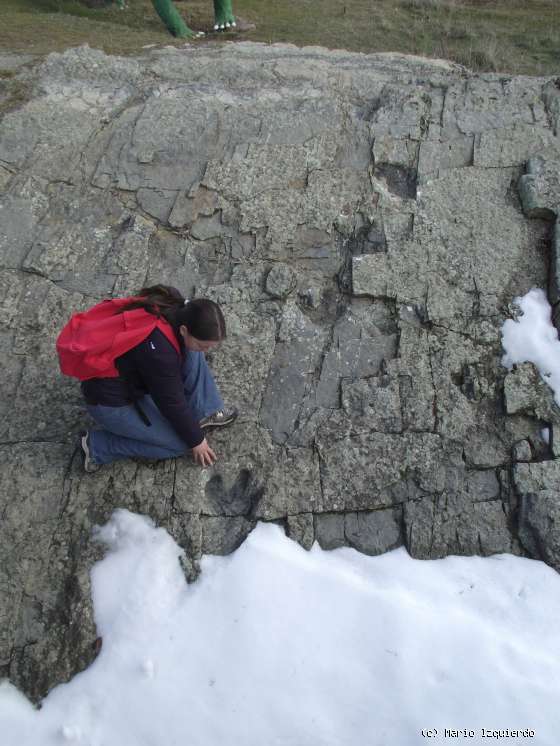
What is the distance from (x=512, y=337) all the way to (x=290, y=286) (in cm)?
158

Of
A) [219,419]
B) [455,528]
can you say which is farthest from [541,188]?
[219,419]

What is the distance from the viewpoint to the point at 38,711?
286 cm

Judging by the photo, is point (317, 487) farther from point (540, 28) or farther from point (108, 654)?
point (540, 28)

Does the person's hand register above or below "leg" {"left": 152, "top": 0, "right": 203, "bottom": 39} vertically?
below

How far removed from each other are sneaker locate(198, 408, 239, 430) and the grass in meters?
6.16

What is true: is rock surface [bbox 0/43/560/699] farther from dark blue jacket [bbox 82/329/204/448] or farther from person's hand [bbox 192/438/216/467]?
dark blue jacket [bbox 82/329/204/448]

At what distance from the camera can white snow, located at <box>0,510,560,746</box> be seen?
2.71 meters

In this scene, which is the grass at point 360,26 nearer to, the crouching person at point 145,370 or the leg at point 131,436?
the crouching person at point 145,370

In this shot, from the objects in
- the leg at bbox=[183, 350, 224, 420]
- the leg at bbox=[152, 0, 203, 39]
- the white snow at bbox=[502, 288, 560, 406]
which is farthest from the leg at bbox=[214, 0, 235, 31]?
the leg at bbox=[183, 350, 224, 420]

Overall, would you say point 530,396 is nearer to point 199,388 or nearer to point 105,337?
point 199,388

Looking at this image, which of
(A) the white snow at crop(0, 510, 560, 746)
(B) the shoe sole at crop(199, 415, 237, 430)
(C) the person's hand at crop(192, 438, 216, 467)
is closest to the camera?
(A) the white snow at crop(0, 510, 560, 746)

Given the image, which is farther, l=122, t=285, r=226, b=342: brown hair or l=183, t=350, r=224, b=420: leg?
l=183, t=350, r=224, b=420: leg

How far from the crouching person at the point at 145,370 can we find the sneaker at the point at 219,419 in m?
0.11

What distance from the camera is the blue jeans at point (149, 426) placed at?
10.6ft
